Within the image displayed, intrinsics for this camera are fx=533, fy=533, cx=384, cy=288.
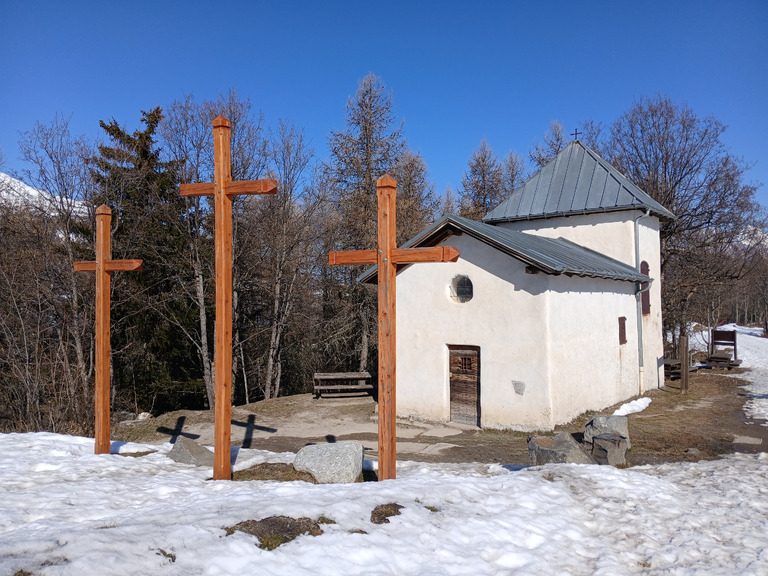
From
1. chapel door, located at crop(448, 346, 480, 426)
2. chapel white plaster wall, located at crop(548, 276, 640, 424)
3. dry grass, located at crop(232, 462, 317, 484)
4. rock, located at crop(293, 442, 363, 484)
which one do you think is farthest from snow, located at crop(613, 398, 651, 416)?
dry grass, located at crop(232, 462, 317, 484)

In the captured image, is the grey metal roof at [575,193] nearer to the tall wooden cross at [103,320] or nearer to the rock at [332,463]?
the rock at [332,463]

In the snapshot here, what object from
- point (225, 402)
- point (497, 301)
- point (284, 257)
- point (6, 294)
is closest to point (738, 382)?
point (497, 301)

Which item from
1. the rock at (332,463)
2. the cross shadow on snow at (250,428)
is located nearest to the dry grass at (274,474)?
the rock at (332,463)

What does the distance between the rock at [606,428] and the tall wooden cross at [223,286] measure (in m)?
6.04

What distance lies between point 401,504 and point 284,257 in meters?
17.3

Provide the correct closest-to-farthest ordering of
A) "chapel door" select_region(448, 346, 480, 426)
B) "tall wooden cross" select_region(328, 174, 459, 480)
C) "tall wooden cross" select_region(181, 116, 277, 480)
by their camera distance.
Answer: "tall wooden cross" select_region(328, 174, 459, 480), "tall wooden cross" select_region(181, 116, 277, 480), "chapel door" select_region(448, 346, 480, 426)

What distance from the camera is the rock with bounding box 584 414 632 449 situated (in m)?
9.10

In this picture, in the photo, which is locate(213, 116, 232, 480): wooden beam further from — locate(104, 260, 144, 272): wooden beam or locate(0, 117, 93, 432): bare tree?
locate(0, 117, 93, 432): bare tree

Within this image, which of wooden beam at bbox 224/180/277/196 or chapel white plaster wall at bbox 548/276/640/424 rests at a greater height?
wooden beam at bbox 224/180/277/196

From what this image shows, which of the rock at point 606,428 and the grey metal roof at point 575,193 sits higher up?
the grey metal roof at point 575,193

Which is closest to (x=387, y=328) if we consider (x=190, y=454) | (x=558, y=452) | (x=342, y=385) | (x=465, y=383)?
(x=558, y=452)

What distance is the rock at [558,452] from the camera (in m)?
7.75

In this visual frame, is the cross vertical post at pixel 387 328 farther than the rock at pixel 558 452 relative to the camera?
No

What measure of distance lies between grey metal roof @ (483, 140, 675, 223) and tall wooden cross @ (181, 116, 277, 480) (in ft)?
43.0
